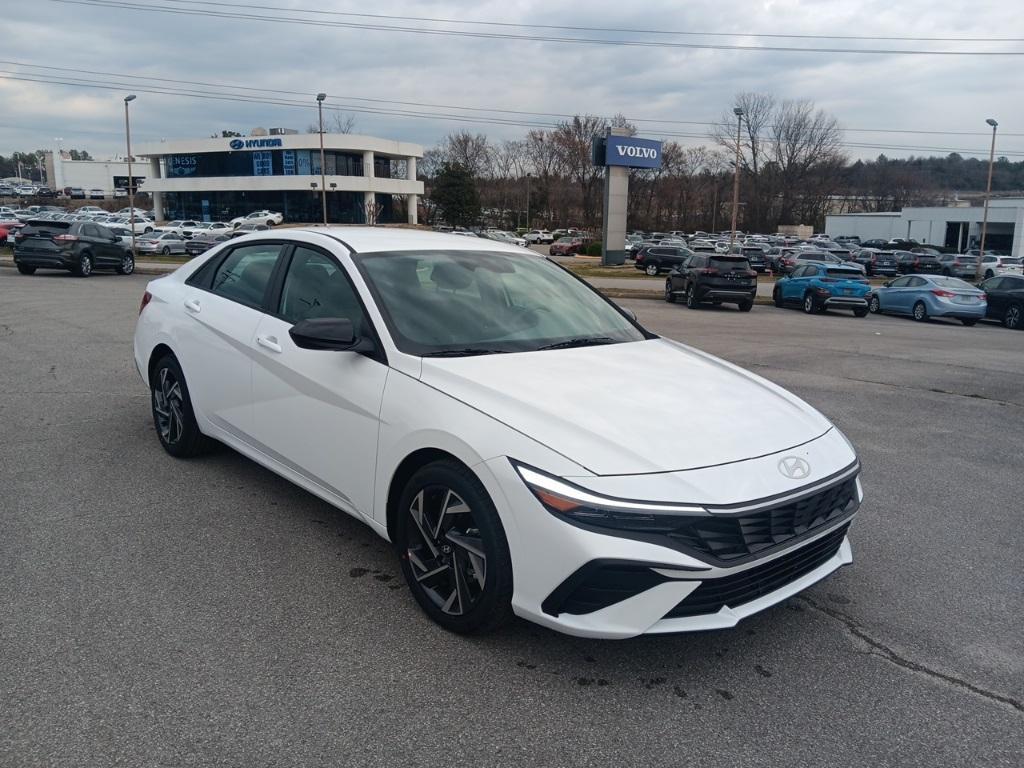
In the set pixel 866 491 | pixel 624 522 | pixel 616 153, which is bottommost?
pixel 866 491

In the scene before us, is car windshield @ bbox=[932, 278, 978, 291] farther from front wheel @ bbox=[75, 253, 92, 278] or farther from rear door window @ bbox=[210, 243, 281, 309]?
front wheel @ bbox=[75, 253, 92, 278]

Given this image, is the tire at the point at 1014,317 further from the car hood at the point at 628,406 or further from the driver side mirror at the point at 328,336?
the driver side mirror at the point at 328,336

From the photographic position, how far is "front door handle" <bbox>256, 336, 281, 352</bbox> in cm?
443

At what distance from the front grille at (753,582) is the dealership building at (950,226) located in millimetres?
83788

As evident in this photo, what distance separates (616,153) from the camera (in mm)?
45344

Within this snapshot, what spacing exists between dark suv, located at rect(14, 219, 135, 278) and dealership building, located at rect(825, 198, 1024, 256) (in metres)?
74.4

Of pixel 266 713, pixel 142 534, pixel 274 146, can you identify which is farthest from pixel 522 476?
pixel 274 146

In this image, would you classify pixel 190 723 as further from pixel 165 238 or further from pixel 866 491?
pixel 165 238

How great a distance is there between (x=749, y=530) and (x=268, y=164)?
8943 cm

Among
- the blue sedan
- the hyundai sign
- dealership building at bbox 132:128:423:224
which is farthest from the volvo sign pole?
dealership building at bbox 132:128:423:224

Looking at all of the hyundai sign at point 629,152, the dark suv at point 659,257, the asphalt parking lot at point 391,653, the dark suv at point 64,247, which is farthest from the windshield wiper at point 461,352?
the hyundai sign at point 629,152

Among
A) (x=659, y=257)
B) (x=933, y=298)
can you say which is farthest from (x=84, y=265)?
(x=659, y=257)

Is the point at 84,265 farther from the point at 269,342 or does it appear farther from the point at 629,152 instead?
the point at 629,152

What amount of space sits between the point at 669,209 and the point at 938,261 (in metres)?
66.8
